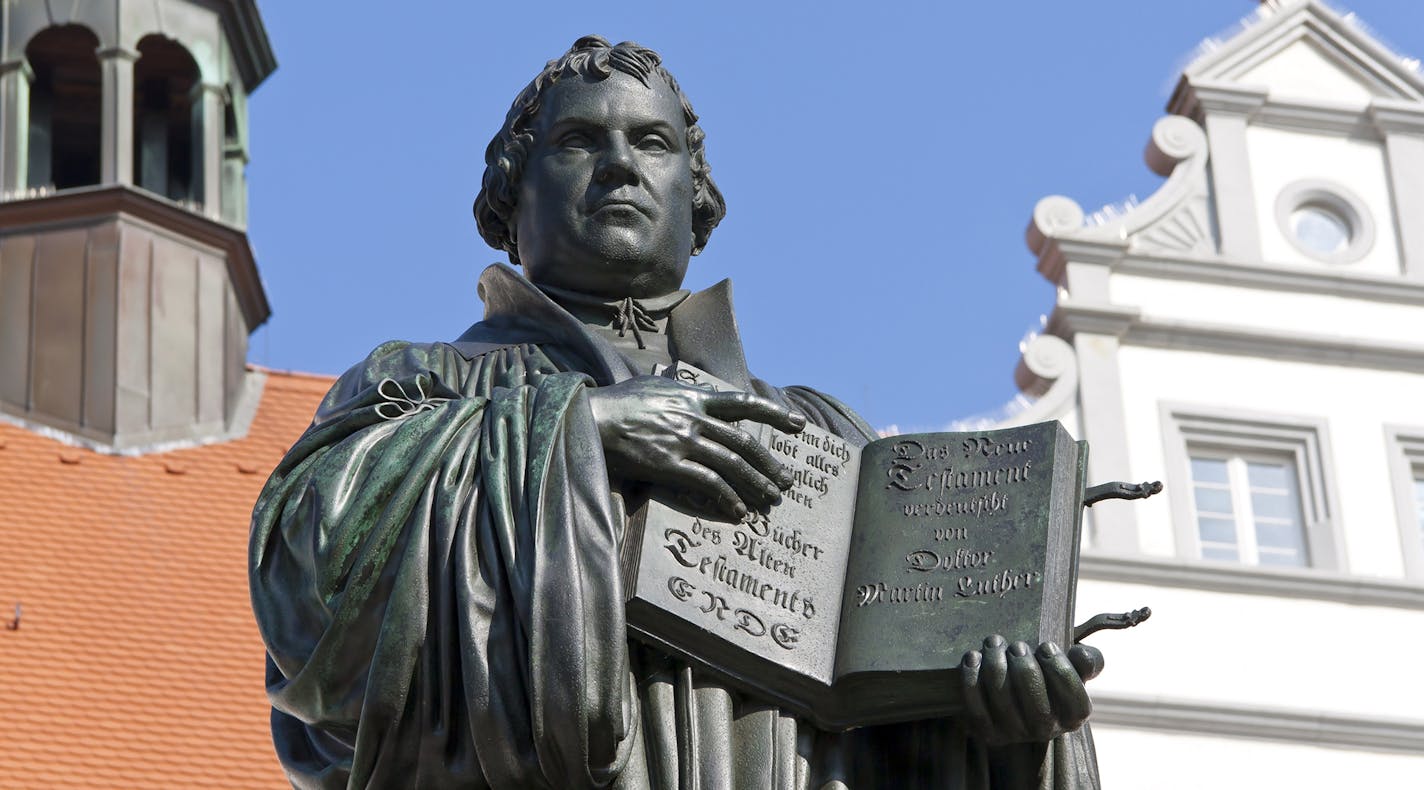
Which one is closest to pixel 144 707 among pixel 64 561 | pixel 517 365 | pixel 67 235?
pixel 64 561

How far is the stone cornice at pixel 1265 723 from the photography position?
18.0 m

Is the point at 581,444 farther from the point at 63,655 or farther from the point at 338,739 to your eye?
the point at 63,655

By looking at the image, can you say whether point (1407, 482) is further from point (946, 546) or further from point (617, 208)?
point (946, 546)

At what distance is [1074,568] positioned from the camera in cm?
514

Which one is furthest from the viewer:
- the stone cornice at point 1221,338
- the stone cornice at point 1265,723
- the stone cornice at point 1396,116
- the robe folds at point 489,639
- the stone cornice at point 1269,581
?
the stone cornice at point 1396,116

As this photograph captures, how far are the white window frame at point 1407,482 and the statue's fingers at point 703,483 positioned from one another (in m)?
14.4

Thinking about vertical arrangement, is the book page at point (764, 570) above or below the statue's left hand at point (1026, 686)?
above

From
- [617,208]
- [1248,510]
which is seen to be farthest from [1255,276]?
[617,208]

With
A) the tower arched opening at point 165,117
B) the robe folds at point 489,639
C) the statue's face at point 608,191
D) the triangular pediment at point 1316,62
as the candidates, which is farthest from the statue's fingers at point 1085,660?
the tower arched opening at point 165,117

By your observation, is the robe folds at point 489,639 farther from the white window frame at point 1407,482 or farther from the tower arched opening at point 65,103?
the tower arched opening at point 65,103

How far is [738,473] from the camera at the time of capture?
5062 millimetres

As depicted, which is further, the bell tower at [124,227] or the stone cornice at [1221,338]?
the bell tower at [124,227]

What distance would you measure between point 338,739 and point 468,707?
0.34 meters

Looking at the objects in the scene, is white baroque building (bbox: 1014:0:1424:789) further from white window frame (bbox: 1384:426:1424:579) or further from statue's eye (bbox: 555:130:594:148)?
statue's eye (bbox: 555:130:594:148)
